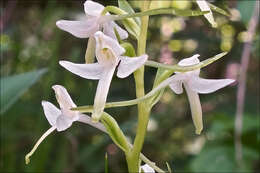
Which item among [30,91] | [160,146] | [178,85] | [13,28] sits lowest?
[160,146]

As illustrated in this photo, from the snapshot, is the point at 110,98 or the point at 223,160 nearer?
the point at 223,160

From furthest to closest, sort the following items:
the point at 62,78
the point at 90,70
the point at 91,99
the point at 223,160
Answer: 1. the point at 62,78
2. the point at 91,99
3. the point at 223,160
4. the point at 90,70

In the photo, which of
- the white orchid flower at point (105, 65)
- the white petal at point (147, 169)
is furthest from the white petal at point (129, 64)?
the white petal at point (147, 169)

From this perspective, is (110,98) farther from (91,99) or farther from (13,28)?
(13,28)

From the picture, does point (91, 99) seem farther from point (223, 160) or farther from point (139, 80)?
point (139, 80)

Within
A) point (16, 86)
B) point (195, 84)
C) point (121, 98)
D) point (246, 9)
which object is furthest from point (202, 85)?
point (121, 98)

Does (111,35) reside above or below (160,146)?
above

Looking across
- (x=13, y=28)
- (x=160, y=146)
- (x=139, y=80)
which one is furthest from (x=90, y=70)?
(x=160, y=146)

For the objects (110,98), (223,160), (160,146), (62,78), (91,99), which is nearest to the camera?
(223,160)
